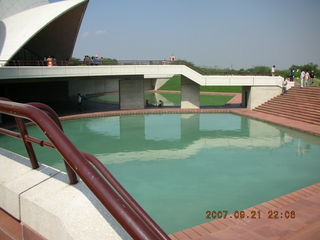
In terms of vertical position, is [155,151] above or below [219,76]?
below

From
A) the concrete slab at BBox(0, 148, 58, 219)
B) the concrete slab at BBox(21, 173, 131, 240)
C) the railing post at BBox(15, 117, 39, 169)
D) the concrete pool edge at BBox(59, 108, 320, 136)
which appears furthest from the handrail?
the concrete pool edge at BBox(59, 108, 320, 136)

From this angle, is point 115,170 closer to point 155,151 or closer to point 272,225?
point 155,151

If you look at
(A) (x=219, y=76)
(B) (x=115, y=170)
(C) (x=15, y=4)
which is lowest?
(B) (x=115, y=170)

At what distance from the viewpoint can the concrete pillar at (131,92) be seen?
22.0 meters

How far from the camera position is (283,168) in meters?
9.86

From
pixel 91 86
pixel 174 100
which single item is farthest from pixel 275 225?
pixel 91 86

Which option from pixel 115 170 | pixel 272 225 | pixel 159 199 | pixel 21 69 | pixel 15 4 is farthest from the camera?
pixel 15 4

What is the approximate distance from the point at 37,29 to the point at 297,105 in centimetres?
1759

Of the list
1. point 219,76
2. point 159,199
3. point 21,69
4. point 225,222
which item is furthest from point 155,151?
point 219,76

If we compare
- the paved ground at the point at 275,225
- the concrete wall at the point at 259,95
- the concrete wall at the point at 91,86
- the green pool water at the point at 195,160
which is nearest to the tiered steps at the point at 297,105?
the concrete wall at the point at 259,95

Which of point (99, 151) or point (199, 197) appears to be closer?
point (199, 197)

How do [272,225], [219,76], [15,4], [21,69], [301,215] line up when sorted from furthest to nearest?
[15,4], [219,76], [21,69], [301,215], [272,225]

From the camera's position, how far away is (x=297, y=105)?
61.8 ft

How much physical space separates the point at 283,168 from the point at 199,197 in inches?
154
